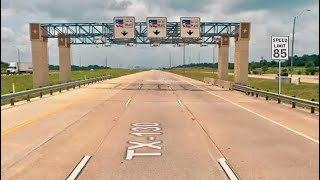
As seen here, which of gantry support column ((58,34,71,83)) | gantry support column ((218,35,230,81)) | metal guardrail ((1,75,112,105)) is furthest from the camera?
gantry support column ((58,34,71,83))

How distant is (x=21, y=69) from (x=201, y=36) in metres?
83.0

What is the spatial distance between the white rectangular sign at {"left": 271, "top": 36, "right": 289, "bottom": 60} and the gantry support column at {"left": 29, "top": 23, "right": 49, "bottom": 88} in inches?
1061

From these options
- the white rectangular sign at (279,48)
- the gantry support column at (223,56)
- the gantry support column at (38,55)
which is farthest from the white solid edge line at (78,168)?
the gantry support column at (223,56)

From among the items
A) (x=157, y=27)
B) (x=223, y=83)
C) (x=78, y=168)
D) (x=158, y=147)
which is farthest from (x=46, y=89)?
(x=223, y=83)

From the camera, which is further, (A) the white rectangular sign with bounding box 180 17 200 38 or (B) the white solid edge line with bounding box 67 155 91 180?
(A) the white rectangular sign with bounding box 180 17 200 38

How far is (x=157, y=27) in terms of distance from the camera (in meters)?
46.6

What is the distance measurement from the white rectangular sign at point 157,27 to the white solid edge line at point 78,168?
38.3m

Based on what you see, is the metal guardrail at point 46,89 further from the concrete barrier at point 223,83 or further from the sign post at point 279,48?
the concrete barrier at point 223,83

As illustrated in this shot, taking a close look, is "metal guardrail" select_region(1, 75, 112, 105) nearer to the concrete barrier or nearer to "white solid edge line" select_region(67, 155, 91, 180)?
"white solid edge line" select_region(67, 155, 91, 180)

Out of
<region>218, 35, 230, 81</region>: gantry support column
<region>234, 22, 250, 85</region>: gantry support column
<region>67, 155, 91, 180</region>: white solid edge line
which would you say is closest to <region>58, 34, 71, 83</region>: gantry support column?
<region>218, 35, 230, 81</region>: gantry support column

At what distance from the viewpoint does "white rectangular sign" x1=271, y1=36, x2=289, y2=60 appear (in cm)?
2381

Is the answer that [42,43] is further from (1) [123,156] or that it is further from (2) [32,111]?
(1) [123,156]

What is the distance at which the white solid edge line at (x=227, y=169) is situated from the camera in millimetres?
7179

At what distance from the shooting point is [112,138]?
1167 cm
